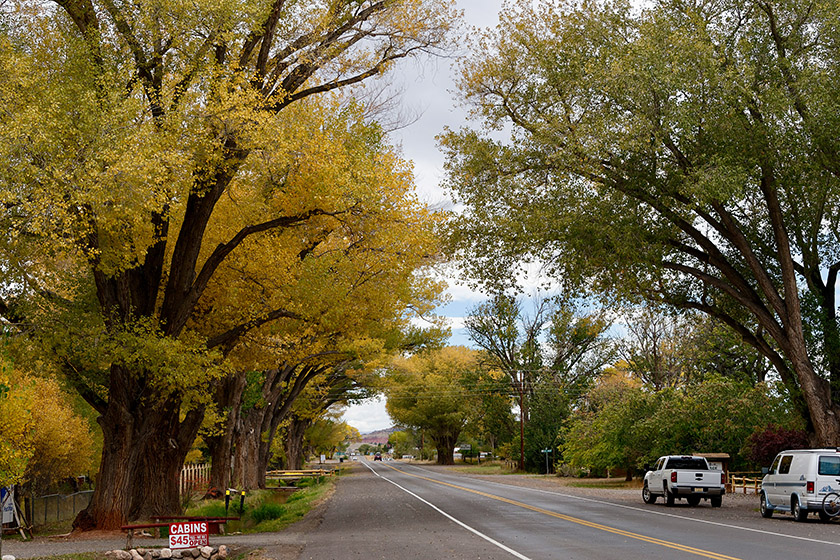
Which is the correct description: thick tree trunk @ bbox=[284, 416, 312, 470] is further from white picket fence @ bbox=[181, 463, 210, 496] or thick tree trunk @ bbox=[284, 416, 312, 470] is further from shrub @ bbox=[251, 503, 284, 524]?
shrub @ bbox=[251, 503, 284, 524]

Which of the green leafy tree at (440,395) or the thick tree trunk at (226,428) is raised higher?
the green leafy tree at (440,395)

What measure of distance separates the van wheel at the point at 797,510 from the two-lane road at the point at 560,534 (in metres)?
0.34

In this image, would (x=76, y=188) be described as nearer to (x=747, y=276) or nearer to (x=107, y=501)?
(x=107, y=501)

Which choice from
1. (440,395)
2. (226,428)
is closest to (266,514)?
(226,428)

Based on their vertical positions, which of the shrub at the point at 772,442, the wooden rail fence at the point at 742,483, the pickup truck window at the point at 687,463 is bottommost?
the wooden rail fence at the point at 742,483

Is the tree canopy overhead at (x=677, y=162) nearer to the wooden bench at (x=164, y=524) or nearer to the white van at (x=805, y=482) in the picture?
the white van at (x=805, y=482)

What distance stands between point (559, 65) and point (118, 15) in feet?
40.3

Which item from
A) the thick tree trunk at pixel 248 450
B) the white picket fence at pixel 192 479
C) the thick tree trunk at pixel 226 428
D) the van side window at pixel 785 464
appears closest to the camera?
the van side window at pixel 785 464

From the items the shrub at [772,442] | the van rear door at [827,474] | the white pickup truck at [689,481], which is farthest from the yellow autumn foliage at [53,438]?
the shrub at [772,442]

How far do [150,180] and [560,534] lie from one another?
431 inches

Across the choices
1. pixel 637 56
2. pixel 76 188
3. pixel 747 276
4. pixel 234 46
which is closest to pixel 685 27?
pixel 637 56

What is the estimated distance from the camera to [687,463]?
2706cm

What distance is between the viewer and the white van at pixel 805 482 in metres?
19.4

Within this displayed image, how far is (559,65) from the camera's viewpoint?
2317cm
